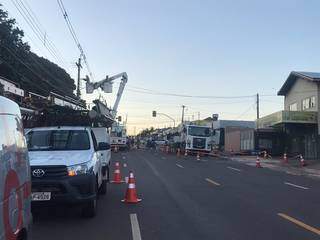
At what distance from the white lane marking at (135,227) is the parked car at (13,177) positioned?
122 inches

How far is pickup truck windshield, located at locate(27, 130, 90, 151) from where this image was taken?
12680 mm

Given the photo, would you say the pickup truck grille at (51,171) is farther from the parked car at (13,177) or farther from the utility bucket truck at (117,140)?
the utility bucket truck at (117,140)

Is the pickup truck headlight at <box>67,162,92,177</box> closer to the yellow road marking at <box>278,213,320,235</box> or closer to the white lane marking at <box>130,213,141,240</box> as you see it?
the white lane marking at <box>130,213,141,240</box>

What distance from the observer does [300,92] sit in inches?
2351

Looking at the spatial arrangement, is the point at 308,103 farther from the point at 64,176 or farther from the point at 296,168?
the point at 64,176

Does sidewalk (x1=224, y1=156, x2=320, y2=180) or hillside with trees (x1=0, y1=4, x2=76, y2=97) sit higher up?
hillside with trees (x1=0, y1=4, x2=76, y2=97)

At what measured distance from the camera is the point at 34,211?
12.1 meters

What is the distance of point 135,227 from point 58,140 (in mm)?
3260

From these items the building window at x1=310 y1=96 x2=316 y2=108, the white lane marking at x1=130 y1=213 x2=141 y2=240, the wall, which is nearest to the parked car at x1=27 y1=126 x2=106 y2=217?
the white lane marking at x1=130 y1=213 x2=141 y2=240

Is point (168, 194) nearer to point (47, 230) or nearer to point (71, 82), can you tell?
point (47, 230)

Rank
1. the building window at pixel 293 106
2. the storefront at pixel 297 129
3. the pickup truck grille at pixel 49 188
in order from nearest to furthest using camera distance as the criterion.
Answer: the pickup truck grille at pixel 49 188 < the storefront at pixel 297 129 < the building window at pixel 293 106

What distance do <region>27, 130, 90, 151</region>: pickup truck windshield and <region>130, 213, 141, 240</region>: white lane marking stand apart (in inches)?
74.6

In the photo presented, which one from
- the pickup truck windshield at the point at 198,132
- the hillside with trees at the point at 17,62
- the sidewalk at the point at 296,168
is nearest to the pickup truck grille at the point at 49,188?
the sidewalk at the point at 296,168

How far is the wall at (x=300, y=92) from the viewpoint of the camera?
55.5 m
